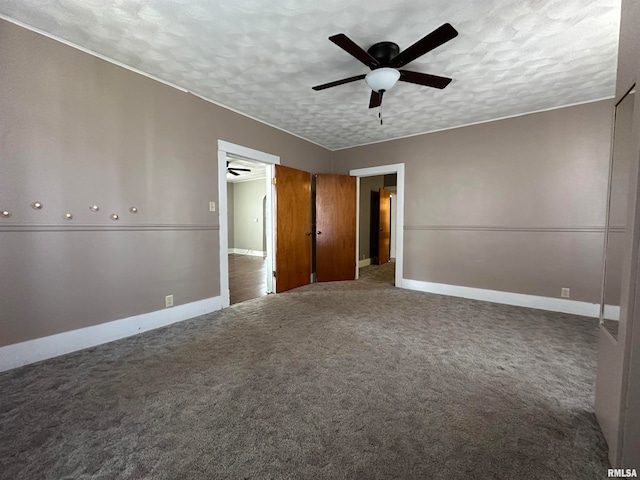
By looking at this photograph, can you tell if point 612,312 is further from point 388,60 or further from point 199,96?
point 199,96

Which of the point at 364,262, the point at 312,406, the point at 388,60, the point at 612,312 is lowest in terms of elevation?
the point at 312,406

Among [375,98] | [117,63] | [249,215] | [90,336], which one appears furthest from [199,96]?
[249,215]

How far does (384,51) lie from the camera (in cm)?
204

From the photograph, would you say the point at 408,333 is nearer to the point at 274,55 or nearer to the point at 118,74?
the point at 274,55

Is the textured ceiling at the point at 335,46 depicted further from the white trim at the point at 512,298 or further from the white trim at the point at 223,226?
the white trim at the point at 512,298

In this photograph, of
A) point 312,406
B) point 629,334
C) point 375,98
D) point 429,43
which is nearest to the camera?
point 629,334

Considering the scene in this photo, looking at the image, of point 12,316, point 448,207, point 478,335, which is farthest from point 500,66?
point 12,316

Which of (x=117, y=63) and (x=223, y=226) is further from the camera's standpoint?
(x=223, y=226)

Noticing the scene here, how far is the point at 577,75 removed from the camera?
246 cm

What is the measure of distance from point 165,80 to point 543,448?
397 centimetres

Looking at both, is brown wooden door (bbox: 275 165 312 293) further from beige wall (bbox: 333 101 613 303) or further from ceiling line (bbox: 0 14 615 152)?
beige wall (bbox: 333 101 613 303)

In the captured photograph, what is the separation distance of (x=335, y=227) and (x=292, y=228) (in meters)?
0.92

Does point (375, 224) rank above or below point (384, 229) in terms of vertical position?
above

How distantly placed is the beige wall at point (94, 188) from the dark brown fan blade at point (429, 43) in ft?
7.24
